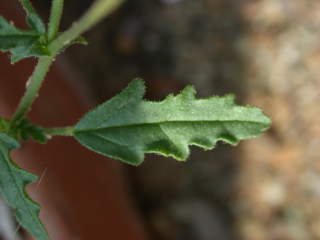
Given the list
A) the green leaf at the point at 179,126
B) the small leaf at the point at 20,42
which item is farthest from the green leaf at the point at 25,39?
the green leaf at the point at 179,126

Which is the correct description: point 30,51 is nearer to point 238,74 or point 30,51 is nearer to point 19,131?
point 19,131

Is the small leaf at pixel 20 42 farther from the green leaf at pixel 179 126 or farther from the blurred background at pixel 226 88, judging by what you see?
the blurred background at pixel 226 88

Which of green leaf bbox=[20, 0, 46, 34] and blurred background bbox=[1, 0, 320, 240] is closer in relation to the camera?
green leaf bbox=[20, 0, 46, 34]

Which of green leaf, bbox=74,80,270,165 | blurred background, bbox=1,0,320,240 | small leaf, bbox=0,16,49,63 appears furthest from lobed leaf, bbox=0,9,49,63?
blurred background, bbox=1,0,320,240

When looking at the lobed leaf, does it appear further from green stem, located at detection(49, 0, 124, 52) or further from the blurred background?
the blurred background

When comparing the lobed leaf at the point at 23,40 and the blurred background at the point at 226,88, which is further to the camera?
the blurred background at the point at 226,88

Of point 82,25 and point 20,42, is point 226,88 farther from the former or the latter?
point 20,42
